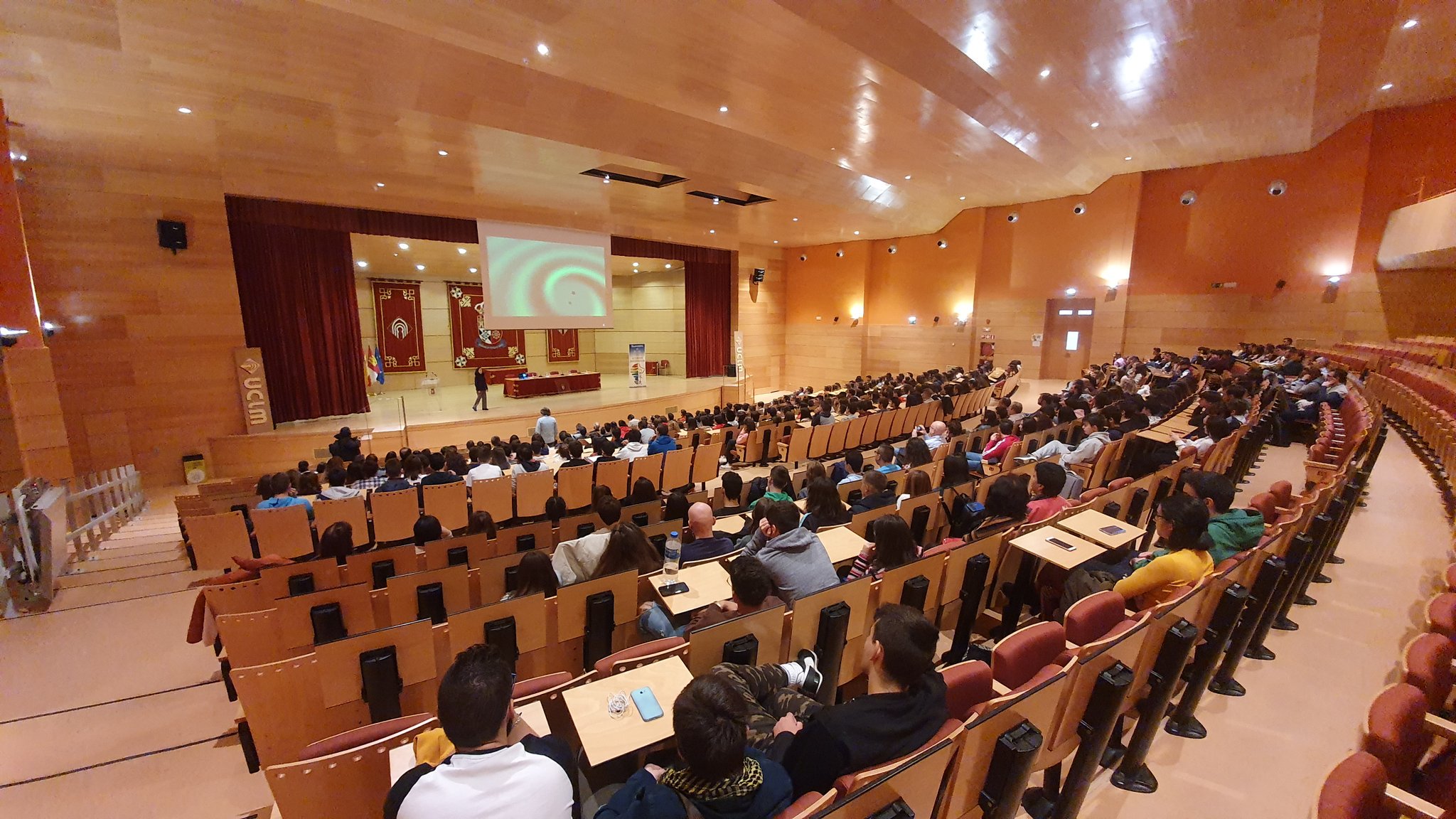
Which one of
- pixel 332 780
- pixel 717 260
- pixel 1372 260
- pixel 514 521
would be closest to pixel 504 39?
pixel 514 521

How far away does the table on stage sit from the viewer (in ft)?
50.7

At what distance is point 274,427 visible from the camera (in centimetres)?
1064

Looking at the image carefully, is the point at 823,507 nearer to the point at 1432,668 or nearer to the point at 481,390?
the point at 1432,668

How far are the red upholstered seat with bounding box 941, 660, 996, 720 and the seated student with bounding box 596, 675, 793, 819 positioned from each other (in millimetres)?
756

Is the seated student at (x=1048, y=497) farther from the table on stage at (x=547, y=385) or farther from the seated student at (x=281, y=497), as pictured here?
the table on stage at (x=547, y=385)

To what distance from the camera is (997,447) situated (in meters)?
6.26

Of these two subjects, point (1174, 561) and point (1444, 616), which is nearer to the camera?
point (1444, 616)

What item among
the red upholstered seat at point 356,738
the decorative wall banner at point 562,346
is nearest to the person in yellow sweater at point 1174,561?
the red upholstered seat at point 356,738

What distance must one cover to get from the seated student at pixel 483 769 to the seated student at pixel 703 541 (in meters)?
1.68

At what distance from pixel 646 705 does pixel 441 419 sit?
11461 mm

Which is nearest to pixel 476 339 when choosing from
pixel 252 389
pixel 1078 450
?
pixel 252 389

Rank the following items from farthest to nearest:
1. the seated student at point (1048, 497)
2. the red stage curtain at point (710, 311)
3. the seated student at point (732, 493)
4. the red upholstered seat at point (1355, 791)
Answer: the red stage curtain at point (710, 311) → the seated student at point (732, 493) → the seated student at point (1048, 497) → the red upholstered seat at point (1355, 791)

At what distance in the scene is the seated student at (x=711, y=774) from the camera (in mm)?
1416

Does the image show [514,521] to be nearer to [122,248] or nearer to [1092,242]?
[122,248]
